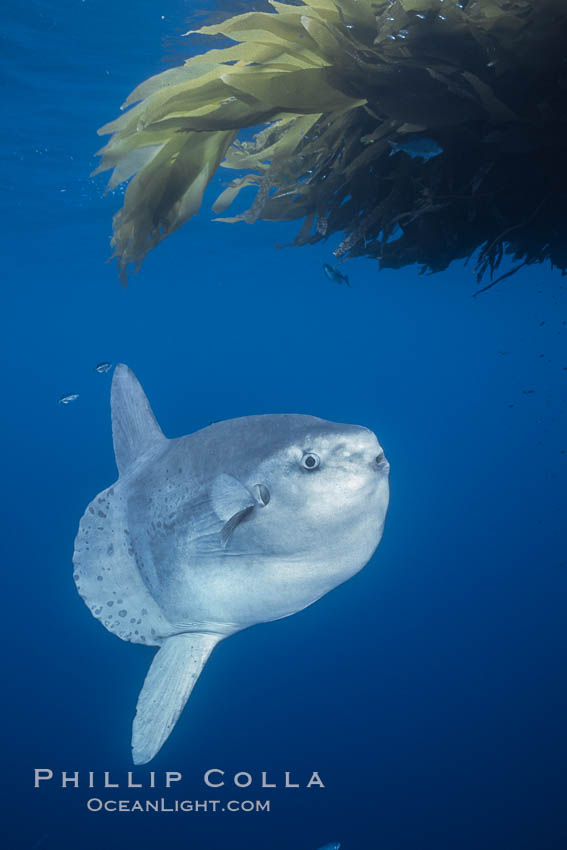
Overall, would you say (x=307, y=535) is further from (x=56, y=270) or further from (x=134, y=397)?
(x=56, y=270)

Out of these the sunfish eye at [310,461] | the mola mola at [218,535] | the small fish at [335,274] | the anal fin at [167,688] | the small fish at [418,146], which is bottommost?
the anal fin at [167,688]

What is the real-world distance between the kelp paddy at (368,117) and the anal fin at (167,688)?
6.17 feet

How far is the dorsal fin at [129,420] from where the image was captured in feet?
8.82

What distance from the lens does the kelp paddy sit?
184 centimetres

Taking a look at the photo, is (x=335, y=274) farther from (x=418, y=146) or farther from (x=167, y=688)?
(x=167, y=688)

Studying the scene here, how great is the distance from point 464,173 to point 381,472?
1484 mm

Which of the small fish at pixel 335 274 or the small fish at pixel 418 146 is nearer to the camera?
the small fish at pixel 418 146

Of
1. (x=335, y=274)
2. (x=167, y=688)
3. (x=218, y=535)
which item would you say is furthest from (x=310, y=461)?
(x=335, y=274)

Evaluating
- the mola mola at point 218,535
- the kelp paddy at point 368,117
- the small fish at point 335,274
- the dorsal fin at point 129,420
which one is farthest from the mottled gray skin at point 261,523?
the small fish at point 335,274

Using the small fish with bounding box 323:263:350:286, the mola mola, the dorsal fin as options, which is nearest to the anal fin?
the mola mola

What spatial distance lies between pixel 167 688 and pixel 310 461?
1235 millimetres

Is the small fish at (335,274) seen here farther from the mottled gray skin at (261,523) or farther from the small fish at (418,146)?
the mottled gray skin at (261,523)

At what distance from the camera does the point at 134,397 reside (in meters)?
2.72

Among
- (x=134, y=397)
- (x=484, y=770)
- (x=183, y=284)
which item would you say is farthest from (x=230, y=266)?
(x=134, y=397)
